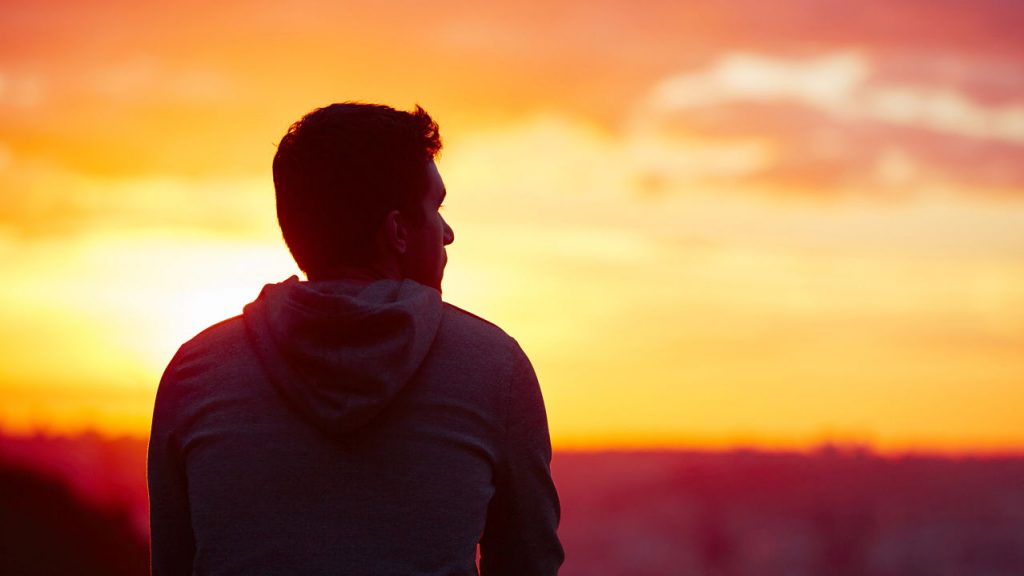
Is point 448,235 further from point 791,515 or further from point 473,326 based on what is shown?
point 791,515

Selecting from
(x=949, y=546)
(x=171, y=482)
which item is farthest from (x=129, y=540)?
(x=949, y=546)

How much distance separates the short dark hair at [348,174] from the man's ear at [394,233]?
0.02 meters

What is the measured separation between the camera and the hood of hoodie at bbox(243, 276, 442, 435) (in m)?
2.46

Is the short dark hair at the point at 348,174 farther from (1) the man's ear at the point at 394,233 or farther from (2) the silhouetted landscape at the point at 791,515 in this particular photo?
(2) the silhouetted landscape at the point at 791,515

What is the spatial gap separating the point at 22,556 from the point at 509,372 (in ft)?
48.2

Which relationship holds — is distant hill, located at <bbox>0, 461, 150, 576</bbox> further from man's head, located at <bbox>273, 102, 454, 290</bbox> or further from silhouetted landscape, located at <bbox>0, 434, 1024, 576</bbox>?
silhouetted landscape, located at <bbox>0, 434, 1024, 576</bbox>

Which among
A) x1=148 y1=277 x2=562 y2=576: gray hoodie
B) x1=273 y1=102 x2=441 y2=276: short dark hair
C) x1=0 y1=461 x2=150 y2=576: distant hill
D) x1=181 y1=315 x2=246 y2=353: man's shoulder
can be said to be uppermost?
x1=273 y1=102 x2=441 y2=276: short dark hair

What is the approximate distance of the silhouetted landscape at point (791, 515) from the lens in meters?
96.4

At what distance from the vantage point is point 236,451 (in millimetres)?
2535

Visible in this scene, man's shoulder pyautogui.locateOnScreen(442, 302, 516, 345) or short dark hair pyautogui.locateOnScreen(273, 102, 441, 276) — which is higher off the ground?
short dark hair pyautogui.locateOnScreen(273, 102, 441, 276)

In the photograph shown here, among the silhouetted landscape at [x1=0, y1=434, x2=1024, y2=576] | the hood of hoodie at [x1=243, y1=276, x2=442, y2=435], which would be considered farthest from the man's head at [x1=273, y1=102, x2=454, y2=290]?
the silhouetted landscape at [x1=0, y1=434, x2=1024, y2=576]

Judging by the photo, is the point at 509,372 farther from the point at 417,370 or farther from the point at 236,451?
the point at 236,451

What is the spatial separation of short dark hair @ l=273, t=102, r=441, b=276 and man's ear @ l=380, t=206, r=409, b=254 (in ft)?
0.05

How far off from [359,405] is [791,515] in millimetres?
110746
